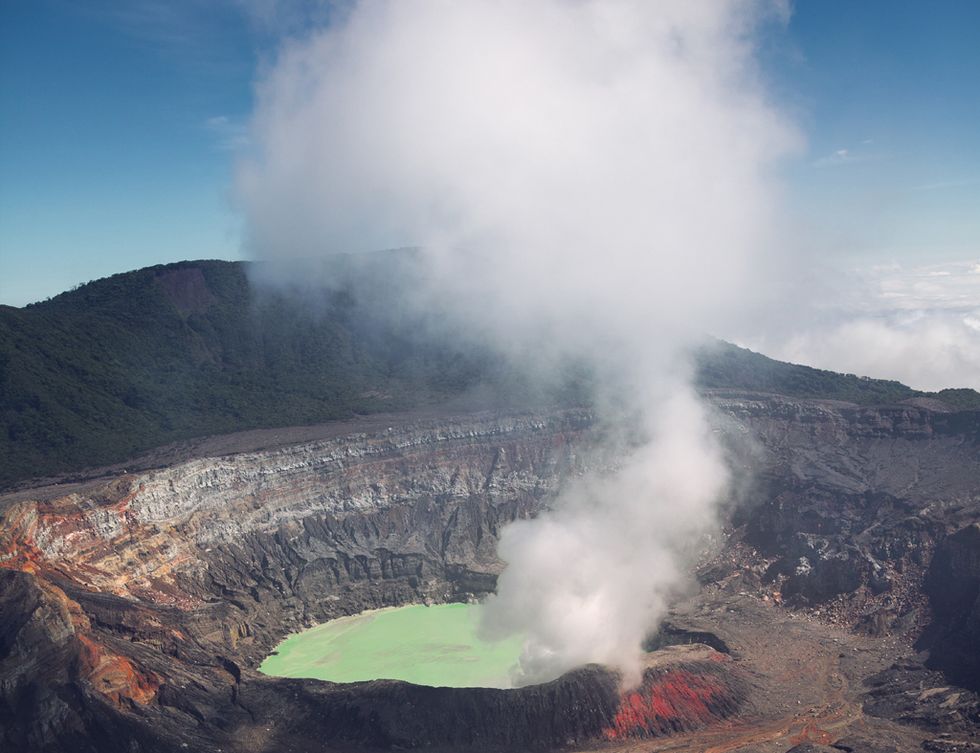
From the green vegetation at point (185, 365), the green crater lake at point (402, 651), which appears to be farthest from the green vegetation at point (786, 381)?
the green crater lake at point (402, 651)

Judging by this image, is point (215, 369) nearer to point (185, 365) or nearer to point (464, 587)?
point (185, 365)

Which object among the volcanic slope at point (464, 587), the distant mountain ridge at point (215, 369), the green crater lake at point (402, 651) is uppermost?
the distant mountain ridge at point (215, 369)

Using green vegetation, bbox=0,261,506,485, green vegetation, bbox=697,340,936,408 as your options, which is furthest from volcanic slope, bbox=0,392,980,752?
green vegetation, bbox=0,261,506,485

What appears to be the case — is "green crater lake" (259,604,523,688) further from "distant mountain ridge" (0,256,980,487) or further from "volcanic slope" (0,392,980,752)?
"distant mountain ridge" (0,256,980,487)

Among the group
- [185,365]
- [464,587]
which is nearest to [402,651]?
[464,587]

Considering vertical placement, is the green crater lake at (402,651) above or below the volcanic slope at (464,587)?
below

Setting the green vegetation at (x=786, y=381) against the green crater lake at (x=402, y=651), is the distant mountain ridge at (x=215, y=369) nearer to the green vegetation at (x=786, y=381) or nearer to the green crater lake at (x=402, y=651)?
the green vegetation at (x=786, y=381)
